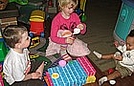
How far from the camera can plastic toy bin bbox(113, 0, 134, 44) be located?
2074 mm

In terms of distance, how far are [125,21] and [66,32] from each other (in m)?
0.80

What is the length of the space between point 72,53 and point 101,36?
0.92 m

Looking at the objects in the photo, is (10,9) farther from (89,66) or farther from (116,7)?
(116,7)

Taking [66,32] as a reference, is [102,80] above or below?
below

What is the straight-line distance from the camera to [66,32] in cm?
162

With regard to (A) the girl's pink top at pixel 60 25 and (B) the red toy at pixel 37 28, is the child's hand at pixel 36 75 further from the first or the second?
(B) the red toy at pixel 37 28

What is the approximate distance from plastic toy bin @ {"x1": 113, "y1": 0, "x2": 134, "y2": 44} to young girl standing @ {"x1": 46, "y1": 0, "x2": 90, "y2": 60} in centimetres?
61

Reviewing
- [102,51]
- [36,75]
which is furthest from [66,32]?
[102,51]

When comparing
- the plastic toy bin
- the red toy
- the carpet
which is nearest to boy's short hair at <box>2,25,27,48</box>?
the carpet

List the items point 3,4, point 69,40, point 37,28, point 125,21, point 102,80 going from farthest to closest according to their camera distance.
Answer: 1. point 37,28
2. point 125,21
3. point 3,4
4. point 69,40
5. point 102,80

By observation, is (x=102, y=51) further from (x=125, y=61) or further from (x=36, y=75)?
(x=36, y=75)

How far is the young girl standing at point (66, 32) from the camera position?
5.29ft

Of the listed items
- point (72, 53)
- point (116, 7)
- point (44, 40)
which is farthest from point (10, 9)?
point (116, 7)

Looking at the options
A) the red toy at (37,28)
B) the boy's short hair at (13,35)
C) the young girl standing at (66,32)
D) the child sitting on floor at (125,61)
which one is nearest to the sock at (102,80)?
the child sitting on floor at (125,61)
